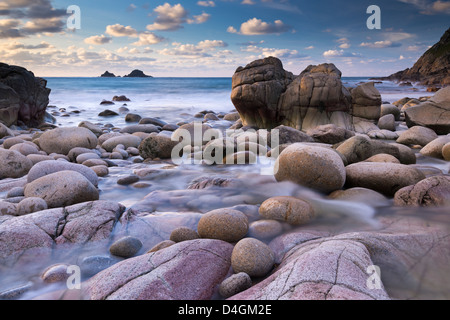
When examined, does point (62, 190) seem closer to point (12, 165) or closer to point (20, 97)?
point (12, 165)

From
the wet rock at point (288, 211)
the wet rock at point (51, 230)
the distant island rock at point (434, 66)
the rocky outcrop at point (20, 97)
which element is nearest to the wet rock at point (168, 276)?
the wet rock at point (51, 230)

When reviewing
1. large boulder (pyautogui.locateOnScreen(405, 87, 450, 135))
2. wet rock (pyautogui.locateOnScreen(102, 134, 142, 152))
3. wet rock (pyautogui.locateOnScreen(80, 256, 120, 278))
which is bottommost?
wet rock (pyautogui.locateOnScreen(80, 256, 120, 278))

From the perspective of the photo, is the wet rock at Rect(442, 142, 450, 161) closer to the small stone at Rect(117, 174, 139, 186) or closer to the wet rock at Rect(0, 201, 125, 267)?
the small stone at Rect(117, 174, 139, 186)

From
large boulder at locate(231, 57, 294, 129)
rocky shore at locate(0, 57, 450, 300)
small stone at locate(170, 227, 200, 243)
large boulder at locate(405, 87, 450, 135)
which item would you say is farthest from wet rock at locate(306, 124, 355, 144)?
small stone at locate(170, 227, 200, 243)

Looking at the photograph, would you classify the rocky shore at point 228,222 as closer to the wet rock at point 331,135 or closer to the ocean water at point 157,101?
the wet rock at point 331,135

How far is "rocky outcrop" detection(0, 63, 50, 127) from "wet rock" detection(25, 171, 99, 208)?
29.0 ft

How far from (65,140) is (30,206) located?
4.33 metres

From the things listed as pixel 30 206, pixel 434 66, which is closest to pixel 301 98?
pixel 30 206

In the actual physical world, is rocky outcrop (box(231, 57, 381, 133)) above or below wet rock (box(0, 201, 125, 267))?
above

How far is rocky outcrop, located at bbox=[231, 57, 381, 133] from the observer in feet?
32.6

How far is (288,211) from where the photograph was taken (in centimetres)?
352

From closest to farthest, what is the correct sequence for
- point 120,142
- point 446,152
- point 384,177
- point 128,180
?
point 384,177, point 128,180, point 446,152, point 120,142
